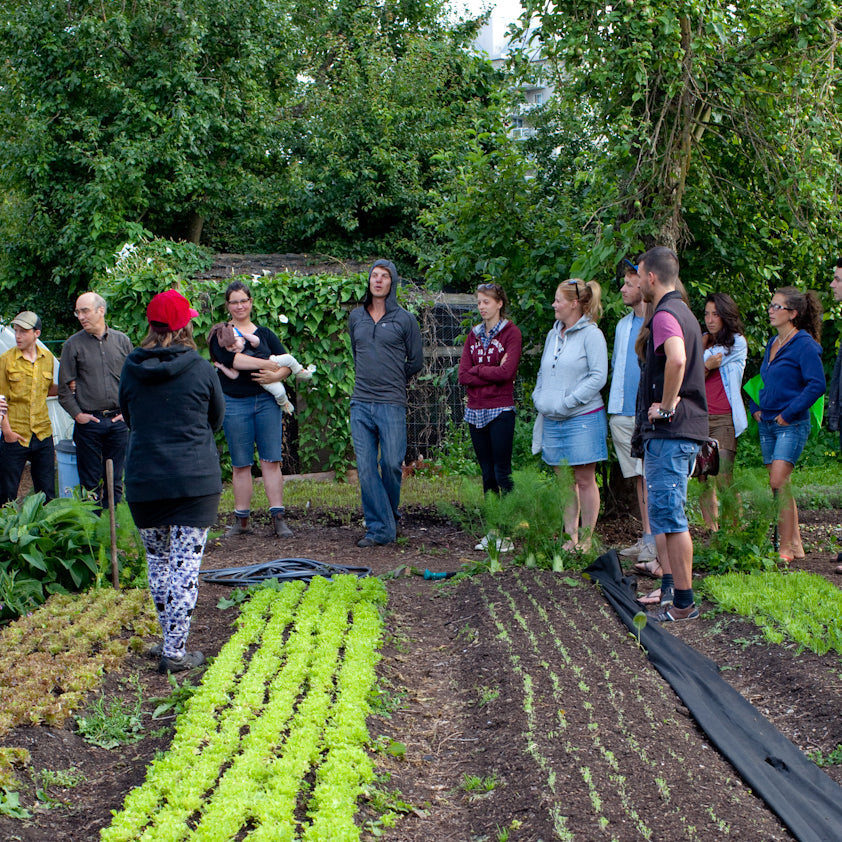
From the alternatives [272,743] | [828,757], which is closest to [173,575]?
[272,743]

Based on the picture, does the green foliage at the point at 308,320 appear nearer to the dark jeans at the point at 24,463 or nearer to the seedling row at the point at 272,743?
the dark jeans at the point at 24,463

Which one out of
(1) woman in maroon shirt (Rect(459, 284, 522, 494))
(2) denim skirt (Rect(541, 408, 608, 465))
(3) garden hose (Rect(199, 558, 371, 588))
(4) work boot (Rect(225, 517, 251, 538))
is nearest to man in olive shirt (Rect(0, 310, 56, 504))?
(4) work boot (Rect(225, 517, 251, 538))

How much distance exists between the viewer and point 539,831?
9.25ft

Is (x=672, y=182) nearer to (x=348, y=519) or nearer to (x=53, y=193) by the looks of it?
(x=348, y=519)

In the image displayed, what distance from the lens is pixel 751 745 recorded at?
349 cm

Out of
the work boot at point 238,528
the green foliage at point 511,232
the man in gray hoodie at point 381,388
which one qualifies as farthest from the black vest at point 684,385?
the work boot at point 238,528

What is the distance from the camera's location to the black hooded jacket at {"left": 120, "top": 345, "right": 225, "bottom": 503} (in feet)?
14.0

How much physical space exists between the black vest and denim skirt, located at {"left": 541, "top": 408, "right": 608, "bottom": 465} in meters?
1.12

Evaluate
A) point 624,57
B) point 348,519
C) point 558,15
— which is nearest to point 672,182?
point 624,57

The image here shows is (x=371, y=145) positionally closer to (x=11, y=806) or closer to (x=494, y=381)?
(x=494, y=381)

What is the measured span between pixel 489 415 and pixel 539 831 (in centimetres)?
402

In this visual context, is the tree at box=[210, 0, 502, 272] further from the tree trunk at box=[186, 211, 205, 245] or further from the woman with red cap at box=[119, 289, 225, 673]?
the woman with red cap at box=[119, 289, 225, 673]

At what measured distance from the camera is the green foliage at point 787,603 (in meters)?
4.50

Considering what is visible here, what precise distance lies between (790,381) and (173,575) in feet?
14.1
